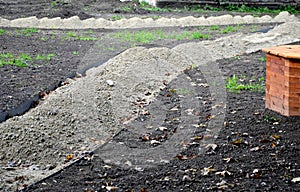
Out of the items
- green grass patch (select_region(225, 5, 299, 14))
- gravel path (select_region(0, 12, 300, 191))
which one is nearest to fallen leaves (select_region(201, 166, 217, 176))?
gravel path (select_region(0, 12, 300, 191))

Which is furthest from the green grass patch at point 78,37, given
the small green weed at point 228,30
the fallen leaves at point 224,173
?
the fallen leaves at point 224,173

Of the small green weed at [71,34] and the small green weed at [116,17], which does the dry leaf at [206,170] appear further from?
the small green weed at [116,17]

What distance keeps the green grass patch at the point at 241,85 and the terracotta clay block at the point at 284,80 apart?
4.13 feet

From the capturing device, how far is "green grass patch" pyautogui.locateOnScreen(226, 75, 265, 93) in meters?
7.84

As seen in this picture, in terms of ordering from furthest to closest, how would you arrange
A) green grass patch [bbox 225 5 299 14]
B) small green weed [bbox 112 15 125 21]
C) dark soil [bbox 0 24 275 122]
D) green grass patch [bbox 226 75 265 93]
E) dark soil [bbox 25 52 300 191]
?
green grass patch [bbox 225 5 299 14] < small green weed [bbox 112 15 125 21] < green grass patch [bbox 226 75 265 93] < dark soil [bbox 0 24 275 122] < dark soil [bbox 25 52 300 191]

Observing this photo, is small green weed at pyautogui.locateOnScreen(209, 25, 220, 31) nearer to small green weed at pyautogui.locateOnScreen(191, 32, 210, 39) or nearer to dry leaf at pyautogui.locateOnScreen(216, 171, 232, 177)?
small green weed at pyautogui.locateOnScreen(191, 32, 210, 39)

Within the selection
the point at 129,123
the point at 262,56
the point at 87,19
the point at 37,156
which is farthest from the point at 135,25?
the point at 37,156

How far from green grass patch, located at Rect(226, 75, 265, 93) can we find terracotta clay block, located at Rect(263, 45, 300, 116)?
1259 millimetres

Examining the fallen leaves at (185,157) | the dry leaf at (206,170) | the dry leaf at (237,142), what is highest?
the dry leaf at (237,142)

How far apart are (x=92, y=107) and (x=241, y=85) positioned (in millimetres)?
2119

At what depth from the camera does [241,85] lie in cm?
796

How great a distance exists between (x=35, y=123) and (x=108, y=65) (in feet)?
9.46

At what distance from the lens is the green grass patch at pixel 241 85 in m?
7.84

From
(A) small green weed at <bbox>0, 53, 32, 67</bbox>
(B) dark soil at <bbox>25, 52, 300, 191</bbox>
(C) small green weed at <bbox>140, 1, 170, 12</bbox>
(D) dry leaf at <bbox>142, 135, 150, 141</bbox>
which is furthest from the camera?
(C) small green weed at <bbox>140, 1, 170, 12</bbox>
